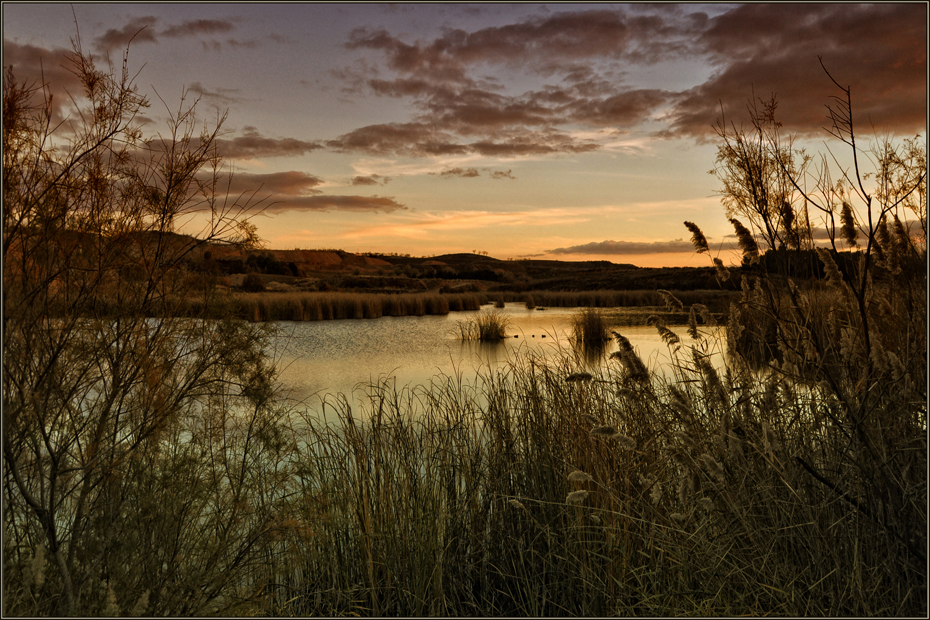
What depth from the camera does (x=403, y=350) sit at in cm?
1323

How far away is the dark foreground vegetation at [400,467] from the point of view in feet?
8.90

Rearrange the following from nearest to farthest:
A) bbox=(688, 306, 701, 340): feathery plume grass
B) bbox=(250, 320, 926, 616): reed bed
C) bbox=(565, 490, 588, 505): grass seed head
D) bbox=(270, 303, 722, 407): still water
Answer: bbox=(565, 490, 588, 505): grass seed head → bbox=(250, 320, 926, 616): reed bed → bbox=(688, 306, 701, 340): feathery plume grass → bbox=(270, 303, 722, 407): still water

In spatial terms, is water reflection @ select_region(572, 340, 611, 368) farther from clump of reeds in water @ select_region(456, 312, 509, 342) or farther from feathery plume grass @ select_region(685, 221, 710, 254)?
feathery plume grass @ select_region(685, 221, 710, 254)

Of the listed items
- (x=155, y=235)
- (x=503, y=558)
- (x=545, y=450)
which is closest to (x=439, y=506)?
(x=503, y=558)

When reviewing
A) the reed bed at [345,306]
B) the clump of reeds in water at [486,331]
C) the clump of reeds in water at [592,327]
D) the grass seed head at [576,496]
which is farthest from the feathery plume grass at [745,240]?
the reed bed at [345,306]

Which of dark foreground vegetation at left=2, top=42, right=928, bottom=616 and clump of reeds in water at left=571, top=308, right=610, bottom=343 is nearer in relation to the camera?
dark foreground vegetation at left=2, top=42, right=928, bottom=616

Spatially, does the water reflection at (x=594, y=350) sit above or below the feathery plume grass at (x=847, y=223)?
below

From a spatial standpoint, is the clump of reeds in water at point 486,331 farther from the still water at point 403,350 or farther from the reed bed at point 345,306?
the reed bed at point 345,306

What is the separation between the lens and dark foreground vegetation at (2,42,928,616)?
2.71 metres

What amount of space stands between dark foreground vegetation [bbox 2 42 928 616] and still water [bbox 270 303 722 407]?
207cm

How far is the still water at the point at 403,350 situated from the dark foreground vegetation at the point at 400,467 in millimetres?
2070

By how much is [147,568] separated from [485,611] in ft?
6.53

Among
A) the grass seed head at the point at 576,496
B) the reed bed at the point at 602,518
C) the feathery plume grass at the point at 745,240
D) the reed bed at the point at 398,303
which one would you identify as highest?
the feathery plume grass at the point at 745,240

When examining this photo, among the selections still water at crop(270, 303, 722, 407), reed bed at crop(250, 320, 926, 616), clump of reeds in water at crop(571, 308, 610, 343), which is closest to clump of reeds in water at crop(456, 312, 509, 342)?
still water at crop(270, 303, 722, 407)
